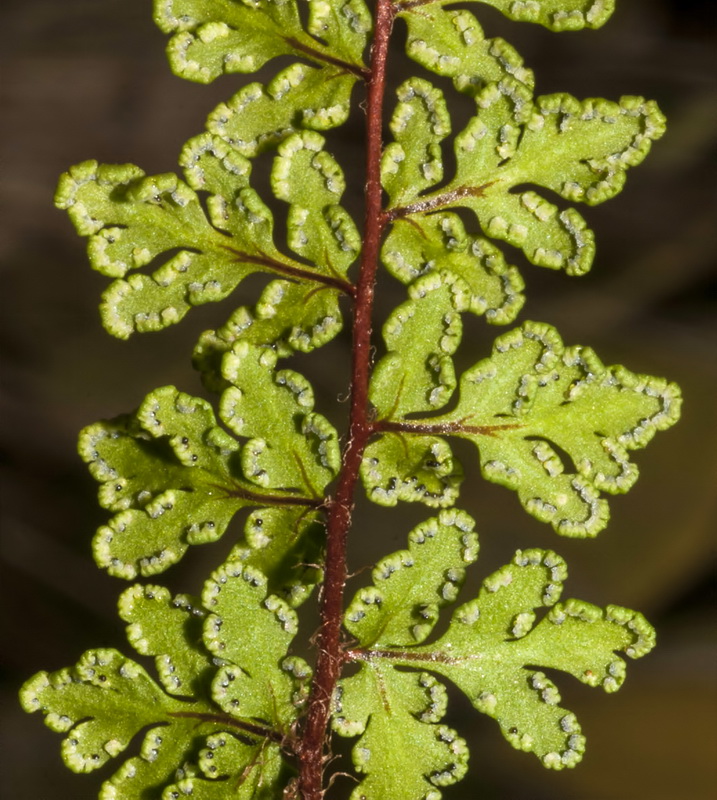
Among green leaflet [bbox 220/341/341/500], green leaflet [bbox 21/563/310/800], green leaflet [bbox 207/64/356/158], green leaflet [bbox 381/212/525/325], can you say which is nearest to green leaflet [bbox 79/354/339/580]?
green leaflet [bbox 220/341/341/500]

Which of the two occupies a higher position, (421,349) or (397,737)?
(421,349)

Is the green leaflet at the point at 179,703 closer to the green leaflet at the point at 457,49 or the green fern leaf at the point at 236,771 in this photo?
the green fern leaf at the point at 236,771

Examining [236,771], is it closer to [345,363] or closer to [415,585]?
[415,585]

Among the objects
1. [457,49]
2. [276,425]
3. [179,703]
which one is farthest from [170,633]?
[457,49]

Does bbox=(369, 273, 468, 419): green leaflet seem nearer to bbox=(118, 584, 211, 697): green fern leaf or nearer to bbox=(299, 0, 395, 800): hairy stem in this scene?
bbox=(299, 0, 395, 800): hairy stem

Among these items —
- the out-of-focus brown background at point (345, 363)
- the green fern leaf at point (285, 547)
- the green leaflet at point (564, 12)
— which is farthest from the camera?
the out-of-focus brown background at point (345, 363)

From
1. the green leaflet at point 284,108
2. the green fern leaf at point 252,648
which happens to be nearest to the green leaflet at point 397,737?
the green fern leaf at point 252,648
